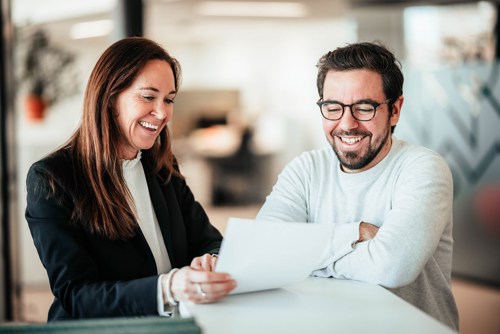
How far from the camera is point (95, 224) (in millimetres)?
1885

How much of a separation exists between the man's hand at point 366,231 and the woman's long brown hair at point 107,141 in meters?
0.67

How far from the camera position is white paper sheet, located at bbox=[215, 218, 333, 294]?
62.8 inches

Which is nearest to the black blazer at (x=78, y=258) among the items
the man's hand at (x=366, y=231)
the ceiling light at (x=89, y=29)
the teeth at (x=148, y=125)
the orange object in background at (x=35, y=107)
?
the teeth at (x=148, y=125)

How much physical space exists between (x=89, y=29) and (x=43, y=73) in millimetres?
1705

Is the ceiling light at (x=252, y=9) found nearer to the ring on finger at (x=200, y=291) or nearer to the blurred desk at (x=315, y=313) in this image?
the blurred desk at (x=315, y=313)

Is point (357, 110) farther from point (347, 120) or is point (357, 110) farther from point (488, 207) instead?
point (488, 207)

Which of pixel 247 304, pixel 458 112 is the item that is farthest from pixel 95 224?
pixel 458 112

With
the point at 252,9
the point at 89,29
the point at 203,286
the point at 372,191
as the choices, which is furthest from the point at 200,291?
the point at 252,9

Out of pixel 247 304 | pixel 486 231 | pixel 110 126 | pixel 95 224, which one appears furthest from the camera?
pixel 486 231

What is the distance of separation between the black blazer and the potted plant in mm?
3480

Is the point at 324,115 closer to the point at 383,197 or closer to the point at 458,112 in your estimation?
the point at 383,197

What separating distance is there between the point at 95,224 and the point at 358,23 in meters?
4.33

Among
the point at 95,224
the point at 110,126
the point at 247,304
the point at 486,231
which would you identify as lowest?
the point at 486,231

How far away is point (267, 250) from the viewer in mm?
1633
